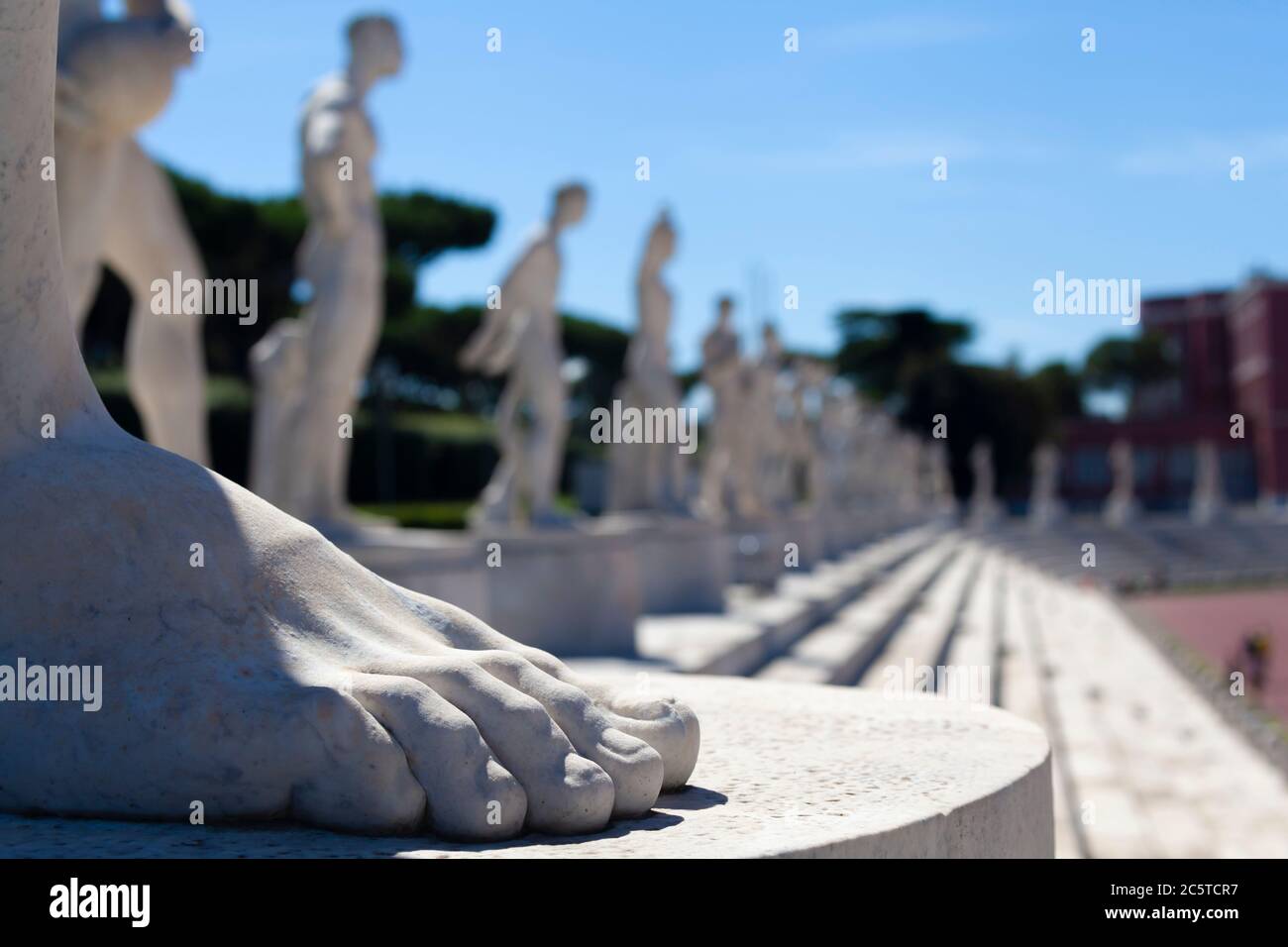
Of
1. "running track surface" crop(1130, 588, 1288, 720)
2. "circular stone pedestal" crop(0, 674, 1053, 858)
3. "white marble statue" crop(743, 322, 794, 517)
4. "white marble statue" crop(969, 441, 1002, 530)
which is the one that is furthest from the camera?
"white marble statue" crop(969, 441, 1002, 530)

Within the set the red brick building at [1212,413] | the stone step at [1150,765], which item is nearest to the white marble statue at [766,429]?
the stone step at [1150,765]

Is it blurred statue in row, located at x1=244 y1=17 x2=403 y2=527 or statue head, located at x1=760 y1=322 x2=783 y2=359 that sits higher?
statue head, located at x1=760 y1=322 x2=783 y2=359

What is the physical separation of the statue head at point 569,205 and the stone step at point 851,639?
331 cm

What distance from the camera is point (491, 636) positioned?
8.38 ft

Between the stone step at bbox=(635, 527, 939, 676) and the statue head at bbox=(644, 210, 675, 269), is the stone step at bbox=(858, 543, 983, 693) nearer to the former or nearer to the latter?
the stone step at bbox=(635, 527, 939, 676)

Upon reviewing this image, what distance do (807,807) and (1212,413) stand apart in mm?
64388

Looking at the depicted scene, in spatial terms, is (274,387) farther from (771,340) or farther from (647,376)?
(771,340)

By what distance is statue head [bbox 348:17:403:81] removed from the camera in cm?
620

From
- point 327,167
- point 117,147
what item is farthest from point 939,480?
point 117,147

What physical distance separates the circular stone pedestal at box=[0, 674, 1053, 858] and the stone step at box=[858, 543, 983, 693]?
4.22 metres

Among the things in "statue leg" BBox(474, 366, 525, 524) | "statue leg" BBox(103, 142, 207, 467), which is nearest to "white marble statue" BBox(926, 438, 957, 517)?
"statue leg" BBox(474, 366, 525, 524)

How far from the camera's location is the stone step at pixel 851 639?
26.9 feet
